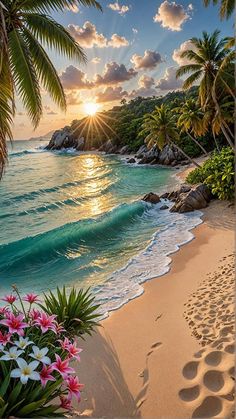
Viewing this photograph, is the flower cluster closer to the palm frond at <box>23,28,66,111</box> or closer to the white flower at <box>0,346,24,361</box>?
the white flower at <box>0,346,24,361</box>

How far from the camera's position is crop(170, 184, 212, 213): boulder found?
17886mm

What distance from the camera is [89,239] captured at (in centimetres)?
1551

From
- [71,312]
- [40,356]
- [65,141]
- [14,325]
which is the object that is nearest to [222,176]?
[71,312]

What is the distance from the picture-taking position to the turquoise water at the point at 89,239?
35.6ft

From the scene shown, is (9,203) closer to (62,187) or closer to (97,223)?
(62,187)

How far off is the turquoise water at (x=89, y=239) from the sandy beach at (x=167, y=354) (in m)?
1.28

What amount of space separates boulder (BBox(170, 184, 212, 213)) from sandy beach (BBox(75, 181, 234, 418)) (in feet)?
29.0

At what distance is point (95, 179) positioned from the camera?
35.2 m

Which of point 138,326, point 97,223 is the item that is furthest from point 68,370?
point 97,223

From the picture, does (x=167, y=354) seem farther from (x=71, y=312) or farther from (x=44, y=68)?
(x=44, y=68)

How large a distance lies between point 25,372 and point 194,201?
1626 cm

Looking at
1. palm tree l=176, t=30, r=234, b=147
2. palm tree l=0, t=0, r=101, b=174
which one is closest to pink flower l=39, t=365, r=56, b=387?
palm tree l=0, t=0, r=101, b=174

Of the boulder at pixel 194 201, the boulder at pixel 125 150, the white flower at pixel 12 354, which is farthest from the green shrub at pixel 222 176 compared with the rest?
the boulder at pixel 125 150

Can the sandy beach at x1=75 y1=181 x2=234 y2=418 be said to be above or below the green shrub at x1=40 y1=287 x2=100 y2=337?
below
